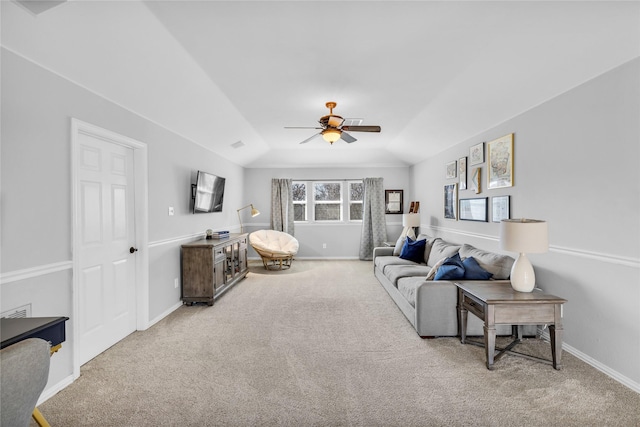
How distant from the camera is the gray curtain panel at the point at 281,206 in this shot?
25.8 ft

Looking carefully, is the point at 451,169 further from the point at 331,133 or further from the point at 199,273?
the point at 199,273

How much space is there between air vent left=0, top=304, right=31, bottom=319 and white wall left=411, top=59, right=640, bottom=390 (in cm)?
428

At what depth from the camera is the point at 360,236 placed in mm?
8008

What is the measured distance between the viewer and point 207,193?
5148mm

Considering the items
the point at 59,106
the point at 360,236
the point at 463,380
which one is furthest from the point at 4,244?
the point at 360,236

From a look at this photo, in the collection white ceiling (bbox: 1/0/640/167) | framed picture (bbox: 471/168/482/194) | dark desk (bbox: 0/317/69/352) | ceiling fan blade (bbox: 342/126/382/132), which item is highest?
white ceiling (bbox: 1/0/640/167)

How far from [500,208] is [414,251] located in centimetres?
183

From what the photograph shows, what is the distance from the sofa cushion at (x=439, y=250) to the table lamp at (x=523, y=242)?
67.3 inches

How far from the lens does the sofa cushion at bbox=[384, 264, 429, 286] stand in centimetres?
438

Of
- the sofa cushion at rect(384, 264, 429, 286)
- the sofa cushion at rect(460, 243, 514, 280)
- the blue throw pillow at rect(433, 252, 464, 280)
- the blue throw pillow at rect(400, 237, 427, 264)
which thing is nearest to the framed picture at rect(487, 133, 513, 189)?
the sofa cushion at rect(460, 243, 514, 280)

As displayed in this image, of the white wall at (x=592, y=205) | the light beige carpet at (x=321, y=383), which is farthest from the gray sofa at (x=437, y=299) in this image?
the white wall at (x=592, y=205)

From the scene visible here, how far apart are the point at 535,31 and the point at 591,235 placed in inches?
66.9

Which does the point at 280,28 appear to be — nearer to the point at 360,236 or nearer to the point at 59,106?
the point at 59,106

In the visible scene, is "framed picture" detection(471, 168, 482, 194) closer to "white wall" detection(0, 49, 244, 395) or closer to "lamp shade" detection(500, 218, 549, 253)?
"lamp shade" detection(500, 218, 549, 253)
